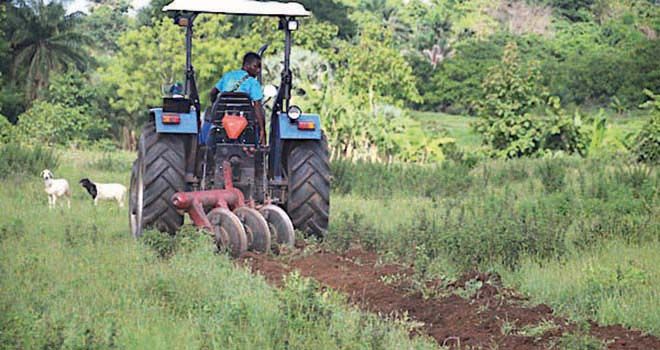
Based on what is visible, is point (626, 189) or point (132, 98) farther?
point (132, 98)

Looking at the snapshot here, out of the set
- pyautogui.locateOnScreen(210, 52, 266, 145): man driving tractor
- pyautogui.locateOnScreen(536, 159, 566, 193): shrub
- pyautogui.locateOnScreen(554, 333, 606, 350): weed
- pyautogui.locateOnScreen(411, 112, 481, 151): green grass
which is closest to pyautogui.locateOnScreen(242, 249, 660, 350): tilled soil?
pyautogui.locateOnScreen(554, 333, 606, 350): weed

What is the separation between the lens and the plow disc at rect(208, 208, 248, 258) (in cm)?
1053

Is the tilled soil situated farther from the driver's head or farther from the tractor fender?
the driver's head

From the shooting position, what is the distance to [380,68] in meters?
44.5

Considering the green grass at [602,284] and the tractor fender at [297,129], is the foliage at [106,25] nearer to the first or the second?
the tractor fender at [297,129]

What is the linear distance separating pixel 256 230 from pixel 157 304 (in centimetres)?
302

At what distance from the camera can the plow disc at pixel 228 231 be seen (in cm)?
1053

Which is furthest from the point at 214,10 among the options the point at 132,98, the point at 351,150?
the point at 132,98

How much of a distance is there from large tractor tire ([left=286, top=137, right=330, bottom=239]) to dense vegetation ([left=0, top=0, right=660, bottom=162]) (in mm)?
14674

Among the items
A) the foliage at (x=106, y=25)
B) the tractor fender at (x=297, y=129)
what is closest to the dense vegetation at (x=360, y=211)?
the tractor fender at (x=297, y=129)

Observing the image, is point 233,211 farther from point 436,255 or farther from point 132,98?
point 132,98

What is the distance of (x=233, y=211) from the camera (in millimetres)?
11125

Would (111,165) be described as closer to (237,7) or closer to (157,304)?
(237,7)

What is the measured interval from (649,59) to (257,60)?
4356 cm
